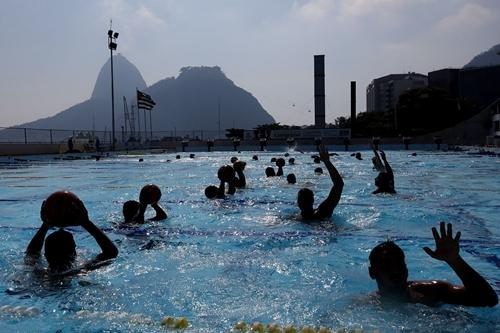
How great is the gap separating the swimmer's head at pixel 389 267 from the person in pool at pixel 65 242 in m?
2.38

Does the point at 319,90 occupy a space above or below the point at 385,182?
above

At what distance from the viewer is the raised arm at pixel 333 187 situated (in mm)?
6730

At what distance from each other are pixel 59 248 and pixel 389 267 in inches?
118

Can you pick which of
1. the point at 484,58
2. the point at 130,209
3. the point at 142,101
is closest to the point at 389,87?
the point at 484,58

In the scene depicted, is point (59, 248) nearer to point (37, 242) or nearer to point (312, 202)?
point (37, 242)

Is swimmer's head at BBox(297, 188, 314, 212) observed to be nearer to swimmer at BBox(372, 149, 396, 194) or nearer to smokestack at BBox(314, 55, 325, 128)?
swimmer at BBox(372, 149, 396, 194)

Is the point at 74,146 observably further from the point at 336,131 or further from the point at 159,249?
the point at 159,249

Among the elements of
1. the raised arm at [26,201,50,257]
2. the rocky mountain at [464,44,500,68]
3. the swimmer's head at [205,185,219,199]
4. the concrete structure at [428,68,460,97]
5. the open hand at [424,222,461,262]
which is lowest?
the swimmer's head at [205,185,219,199]

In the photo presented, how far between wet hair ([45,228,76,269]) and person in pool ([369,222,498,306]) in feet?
9.20

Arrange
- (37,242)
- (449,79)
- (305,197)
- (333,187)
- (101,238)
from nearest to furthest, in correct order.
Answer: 1. (101,238)
2. (37,242)
3. (333,187)
4. (305,197)
5. (449,79)

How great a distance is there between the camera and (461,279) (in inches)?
142

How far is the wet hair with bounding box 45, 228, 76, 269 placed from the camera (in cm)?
479

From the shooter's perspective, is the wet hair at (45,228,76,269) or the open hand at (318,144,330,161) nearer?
the wet hair at (45,228,76,269)

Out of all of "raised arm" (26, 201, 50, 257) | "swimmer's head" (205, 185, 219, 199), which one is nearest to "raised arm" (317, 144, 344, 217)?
"raised arm" (26, 201, 50, 257)
